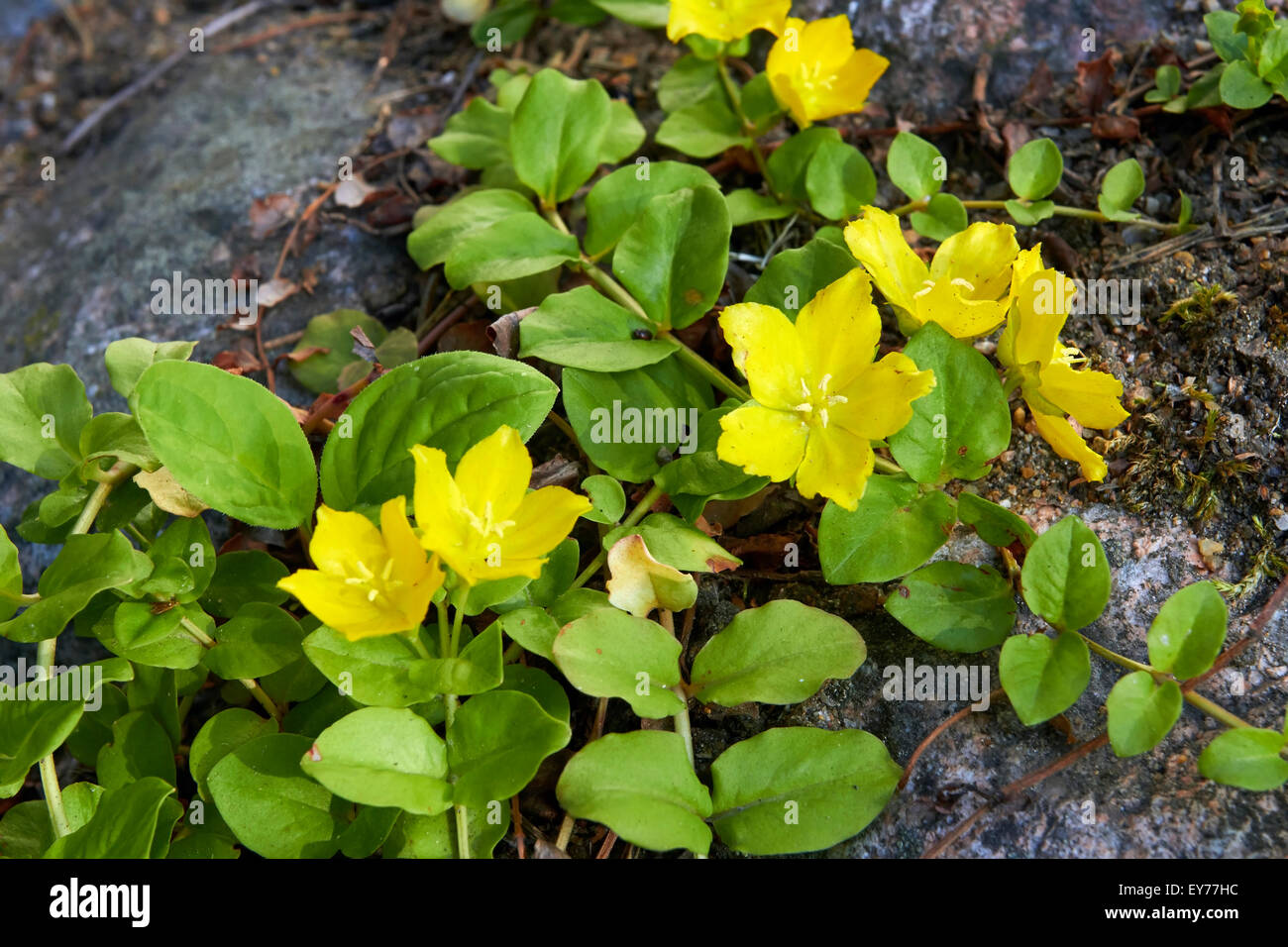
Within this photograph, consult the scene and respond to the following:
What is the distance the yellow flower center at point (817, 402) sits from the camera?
2076 mm

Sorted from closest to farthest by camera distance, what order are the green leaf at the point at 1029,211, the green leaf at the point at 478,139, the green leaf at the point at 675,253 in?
1. the green leaf at the point at 675,253
2. the green leaf at the point at 1029,211
3. the green leaf at the point at 478,139

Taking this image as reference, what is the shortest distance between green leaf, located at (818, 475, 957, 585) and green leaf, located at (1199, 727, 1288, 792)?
0.60 m

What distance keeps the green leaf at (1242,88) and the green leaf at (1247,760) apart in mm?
1642

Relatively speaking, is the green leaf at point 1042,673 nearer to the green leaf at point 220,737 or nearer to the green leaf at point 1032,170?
the green leaf at point 1032,170

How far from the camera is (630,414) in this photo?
2.37 m

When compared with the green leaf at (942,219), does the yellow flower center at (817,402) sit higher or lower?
lower

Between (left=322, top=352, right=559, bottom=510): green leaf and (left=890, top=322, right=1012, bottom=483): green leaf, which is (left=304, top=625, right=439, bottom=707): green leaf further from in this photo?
(left=890, top=322, right=1012, bottom=483): green leaf

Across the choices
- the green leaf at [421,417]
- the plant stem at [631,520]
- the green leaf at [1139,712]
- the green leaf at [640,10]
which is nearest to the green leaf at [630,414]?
the plant stem at [631,520]

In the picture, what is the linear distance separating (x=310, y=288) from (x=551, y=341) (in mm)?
1153

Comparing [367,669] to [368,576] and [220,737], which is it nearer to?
[368,576]

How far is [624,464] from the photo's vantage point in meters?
2.33

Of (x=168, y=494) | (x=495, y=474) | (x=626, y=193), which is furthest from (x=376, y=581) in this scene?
(x=626, y=193)

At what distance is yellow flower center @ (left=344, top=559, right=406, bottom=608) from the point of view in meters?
1.89

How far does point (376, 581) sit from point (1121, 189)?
206 centimetres
